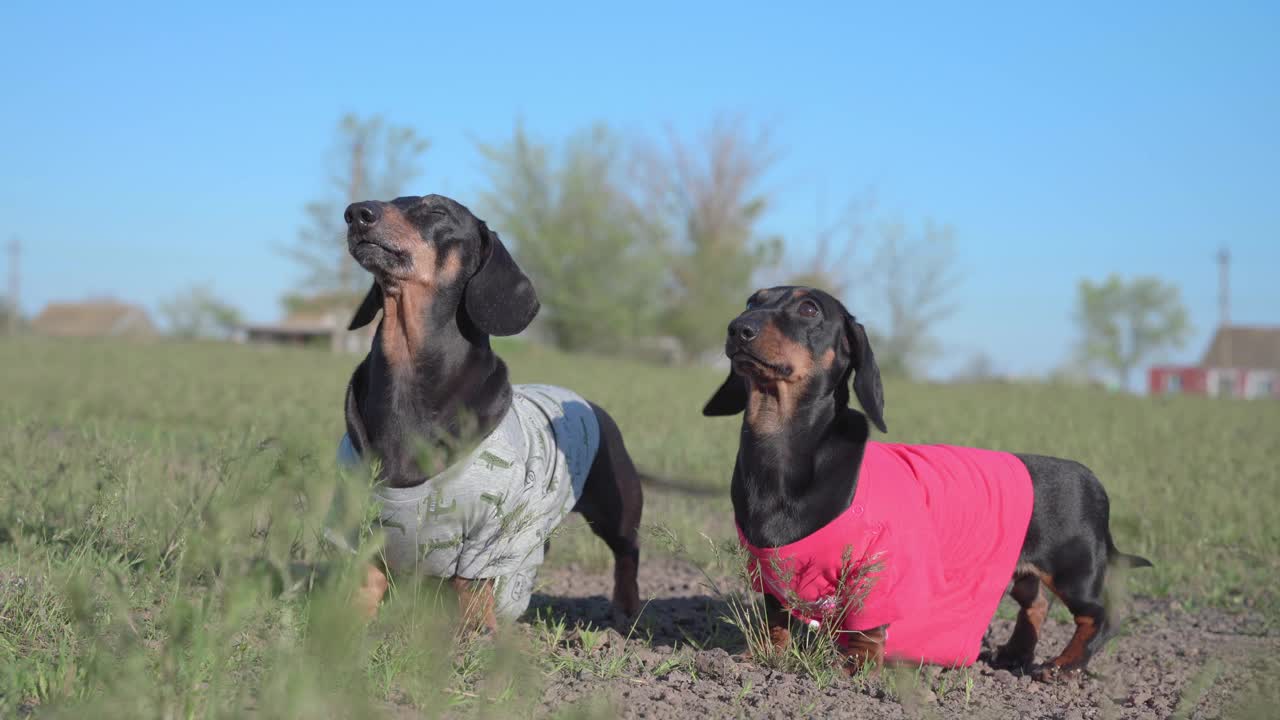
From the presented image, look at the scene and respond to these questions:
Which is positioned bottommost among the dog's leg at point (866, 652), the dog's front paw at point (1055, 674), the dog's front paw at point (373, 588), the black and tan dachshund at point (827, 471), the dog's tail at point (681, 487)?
the dog's front paw at point (1055, 674)

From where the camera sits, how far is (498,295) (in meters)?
4.14

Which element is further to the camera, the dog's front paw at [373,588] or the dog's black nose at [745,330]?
the dog's front paw at [373,588]

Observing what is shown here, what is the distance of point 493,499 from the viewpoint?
3693 millimetres

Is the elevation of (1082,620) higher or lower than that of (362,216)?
lower

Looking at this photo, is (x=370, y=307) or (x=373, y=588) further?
(x=370, y=307)

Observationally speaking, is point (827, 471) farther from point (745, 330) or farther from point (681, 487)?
point (681, 487)

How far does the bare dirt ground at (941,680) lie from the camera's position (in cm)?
315

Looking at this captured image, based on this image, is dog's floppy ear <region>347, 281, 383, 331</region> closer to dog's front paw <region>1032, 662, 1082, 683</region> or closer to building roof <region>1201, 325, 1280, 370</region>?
dog's front paw <region>1032, 662, 1082, 683</region>

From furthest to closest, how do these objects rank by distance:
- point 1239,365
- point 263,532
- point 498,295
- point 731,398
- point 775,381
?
point 1239,365
point 731,398
point 498,295
point 775,381
point 263,532

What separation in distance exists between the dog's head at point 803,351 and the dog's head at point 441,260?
0.90 metres

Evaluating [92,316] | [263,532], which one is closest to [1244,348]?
[263,532]

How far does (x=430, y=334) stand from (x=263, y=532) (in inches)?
48.2

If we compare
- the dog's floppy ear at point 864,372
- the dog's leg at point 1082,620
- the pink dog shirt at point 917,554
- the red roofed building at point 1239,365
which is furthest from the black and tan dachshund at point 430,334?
the red roofed building at point 1239,365

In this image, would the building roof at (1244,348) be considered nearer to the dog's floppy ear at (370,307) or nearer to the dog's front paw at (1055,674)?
the dog's front paw at (1055,674)
